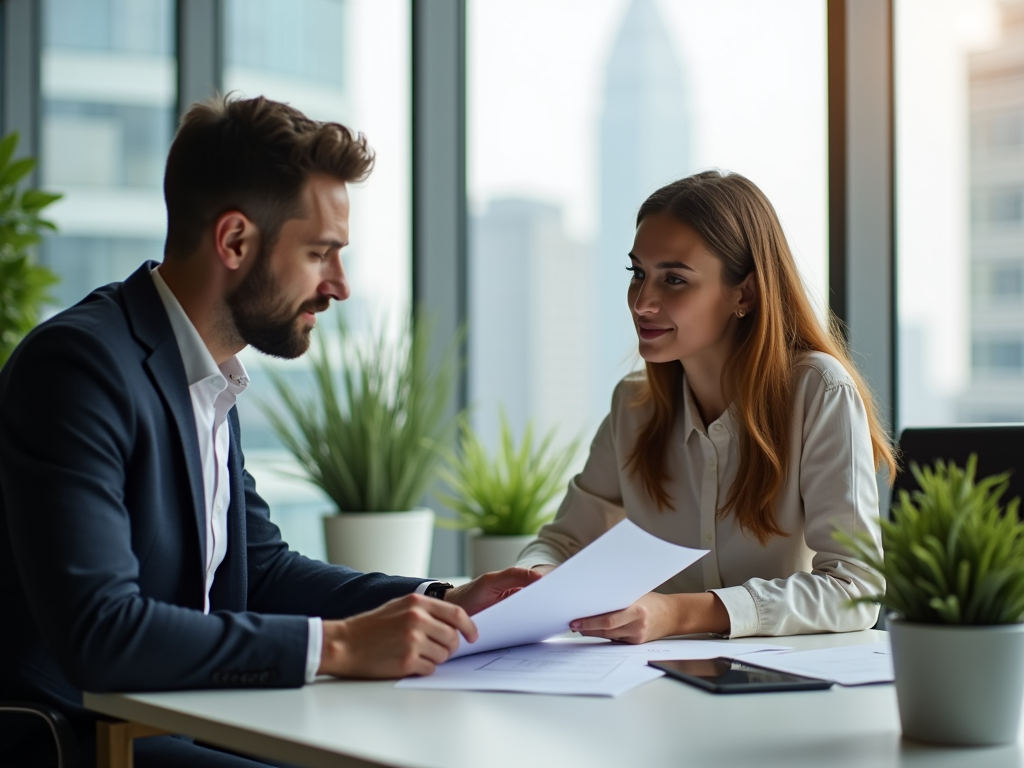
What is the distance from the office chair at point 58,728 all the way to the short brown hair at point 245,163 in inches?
25.8

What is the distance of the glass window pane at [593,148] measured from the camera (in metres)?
3.16

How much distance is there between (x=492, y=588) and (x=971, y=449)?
0.90 m

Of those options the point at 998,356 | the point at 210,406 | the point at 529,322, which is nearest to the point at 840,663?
the point at 210,406

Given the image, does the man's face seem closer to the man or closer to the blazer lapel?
the man

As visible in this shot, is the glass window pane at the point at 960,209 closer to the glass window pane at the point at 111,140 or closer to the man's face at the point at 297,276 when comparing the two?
the man's face at the point at 297,276

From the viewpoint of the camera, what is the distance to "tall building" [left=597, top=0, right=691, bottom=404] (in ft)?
11.6

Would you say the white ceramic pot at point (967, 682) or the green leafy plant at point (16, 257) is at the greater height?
the green leafy plant at point (16, 257)

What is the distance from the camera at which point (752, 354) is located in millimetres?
2113

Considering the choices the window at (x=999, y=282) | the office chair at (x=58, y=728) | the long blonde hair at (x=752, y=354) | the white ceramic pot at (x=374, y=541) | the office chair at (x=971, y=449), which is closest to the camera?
the office chair at (x=58, y=728)

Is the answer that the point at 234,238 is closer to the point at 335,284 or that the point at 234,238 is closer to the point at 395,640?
the point at 335,284

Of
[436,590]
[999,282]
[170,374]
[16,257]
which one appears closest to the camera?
[170,374]

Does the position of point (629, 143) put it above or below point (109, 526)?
above

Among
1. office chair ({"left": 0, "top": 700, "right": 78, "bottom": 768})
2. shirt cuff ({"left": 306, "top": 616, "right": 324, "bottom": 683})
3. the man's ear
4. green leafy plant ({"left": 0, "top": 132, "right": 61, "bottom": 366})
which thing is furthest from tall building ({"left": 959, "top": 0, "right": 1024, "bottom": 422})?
green leafy plant ({"left": 0, "top": 132, "right": 61, "bottom": 366})

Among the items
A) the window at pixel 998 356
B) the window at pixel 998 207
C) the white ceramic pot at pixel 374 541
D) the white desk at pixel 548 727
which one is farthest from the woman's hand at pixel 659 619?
the white ceramic pot at pixel 374 541
